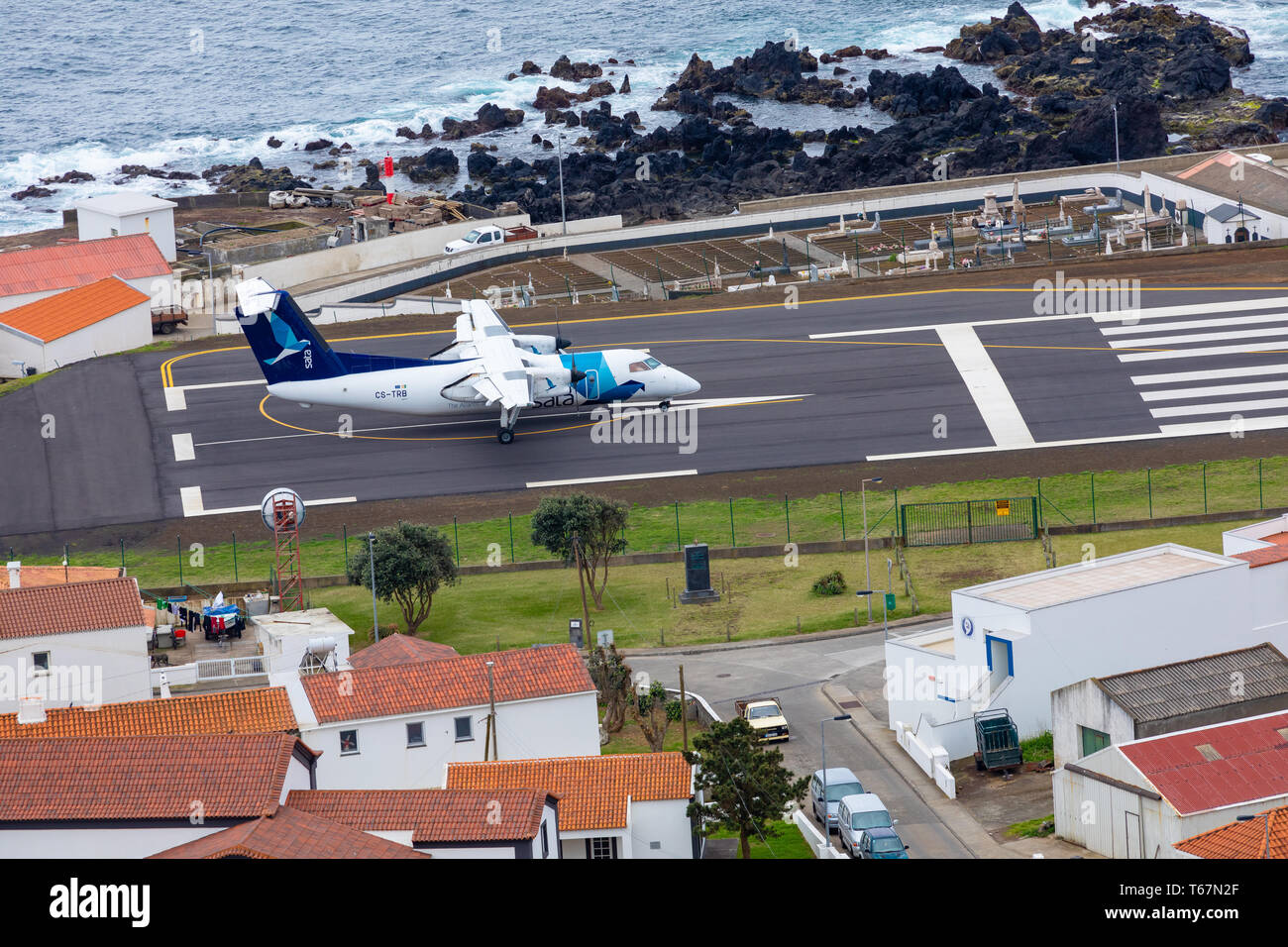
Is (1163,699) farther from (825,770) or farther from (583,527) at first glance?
(583,527)

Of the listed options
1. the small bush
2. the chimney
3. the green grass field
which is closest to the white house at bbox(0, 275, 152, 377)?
the green grass field

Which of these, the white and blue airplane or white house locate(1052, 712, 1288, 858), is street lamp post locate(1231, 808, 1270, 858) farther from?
the white and blue airplane

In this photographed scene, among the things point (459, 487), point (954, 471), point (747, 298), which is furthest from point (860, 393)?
point (459, 487)

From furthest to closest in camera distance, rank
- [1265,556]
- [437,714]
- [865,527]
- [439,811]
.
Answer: [865,527], [1265,556], [437,714], [439,811]

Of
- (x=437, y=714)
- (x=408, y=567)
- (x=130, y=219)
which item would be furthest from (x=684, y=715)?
(x=130, y=219)
